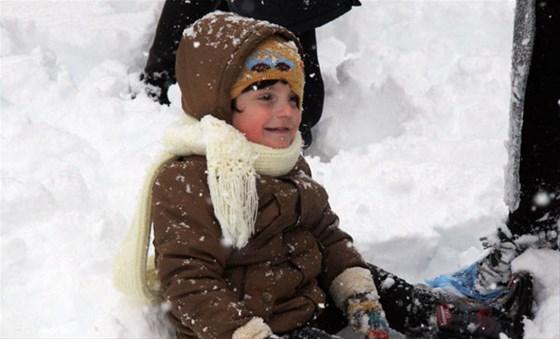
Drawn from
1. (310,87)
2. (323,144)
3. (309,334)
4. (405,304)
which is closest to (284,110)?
(309,334)

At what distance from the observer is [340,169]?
11.2 feet

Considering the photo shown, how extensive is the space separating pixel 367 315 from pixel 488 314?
391 mm

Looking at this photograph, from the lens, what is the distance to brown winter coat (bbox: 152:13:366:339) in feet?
6.62

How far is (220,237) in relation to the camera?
81.3 inches

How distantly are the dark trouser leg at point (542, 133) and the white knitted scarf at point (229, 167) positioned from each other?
0.80 metres

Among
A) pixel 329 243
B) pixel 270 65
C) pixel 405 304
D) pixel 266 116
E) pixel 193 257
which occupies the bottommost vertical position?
pixel 405 304

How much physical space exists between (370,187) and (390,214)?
19 cm

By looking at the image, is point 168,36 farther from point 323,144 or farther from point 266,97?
point 266,97

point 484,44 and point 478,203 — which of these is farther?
point 484,44

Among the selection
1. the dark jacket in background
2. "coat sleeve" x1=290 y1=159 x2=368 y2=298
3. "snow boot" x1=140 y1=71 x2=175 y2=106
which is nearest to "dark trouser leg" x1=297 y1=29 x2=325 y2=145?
the dark jacket in background

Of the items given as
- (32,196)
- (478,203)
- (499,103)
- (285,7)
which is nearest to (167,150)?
(32,196)

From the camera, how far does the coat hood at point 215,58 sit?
208 centimetres

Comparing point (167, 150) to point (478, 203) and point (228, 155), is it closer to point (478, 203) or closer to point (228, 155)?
point (228, 155)

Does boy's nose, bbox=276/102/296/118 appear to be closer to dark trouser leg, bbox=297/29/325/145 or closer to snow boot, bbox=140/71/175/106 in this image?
dark trouser leg, bbox=297/29/325/145
